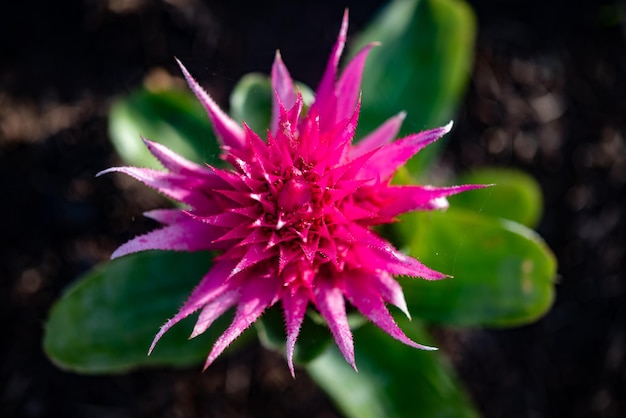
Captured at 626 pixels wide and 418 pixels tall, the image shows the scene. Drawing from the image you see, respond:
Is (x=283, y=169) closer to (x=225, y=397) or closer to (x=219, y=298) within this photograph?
(x=219, y=298)

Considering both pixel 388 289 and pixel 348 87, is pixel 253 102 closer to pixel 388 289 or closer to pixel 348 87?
pixel 348 87

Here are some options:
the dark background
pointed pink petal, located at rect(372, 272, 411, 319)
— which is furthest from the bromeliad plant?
the dark background

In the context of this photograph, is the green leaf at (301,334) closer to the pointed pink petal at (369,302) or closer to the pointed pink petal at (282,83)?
the pointed pink petal at (369,302)

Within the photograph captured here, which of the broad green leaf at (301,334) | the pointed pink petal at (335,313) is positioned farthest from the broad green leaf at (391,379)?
the pointed pink petal at (335,313)

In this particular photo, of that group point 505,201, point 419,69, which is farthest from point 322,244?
point 505,201

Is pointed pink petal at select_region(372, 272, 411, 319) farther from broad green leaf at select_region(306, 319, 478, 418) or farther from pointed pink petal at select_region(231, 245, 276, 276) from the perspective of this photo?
broad green leaf at select_region(306, 319, 478, 418)

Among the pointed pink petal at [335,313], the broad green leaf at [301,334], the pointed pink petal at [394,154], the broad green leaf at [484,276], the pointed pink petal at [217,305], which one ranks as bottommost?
the broad green leaf at [484,276]
